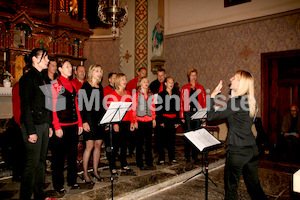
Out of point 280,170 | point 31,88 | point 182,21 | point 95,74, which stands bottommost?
point 280,170

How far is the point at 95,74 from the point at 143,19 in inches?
246

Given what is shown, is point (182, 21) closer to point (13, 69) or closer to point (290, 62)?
point (290, 62)

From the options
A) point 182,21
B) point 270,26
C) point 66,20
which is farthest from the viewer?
point 66,20

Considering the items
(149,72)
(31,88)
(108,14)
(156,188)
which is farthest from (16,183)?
(149,72)

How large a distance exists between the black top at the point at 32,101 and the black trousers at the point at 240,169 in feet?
6.29

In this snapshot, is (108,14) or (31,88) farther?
(108,14)

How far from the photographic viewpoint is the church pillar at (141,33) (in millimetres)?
8891

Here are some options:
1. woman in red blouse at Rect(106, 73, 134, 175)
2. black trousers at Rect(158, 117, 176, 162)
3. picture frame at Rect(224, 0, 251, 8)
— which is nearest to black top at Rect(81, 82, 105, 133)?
woman in red blouse at Rect(106, 73, 134, 175)

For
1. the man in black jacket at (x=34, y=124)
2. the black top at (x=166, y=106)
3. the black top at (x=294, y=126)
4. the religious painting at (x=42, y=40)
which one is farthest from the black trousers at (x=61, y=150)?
the religious painting at (x=42, y=40)

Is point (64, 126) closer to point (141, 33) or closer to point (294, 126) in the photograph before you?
point (294, 126)

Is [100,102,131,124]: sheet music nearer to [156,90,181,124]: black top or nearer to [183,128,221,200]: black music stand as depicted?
[183,128,221,200]: black music stand

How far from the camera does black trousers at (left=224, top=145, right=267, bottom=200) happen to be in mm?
2293

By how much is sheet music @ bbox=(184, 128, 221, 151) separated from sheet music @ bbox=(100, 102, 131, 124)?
87cm

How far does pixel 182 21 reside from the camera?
8.30m
